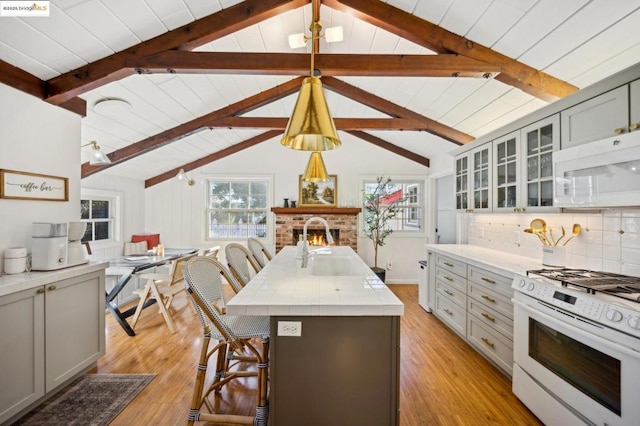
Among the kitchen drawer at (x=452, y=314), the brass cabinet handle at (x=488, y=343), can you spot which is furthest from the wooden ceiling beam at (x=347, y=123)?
the brass cabinet handle at (x=488, y=343)

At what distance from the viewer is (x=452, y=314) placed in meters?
3.15

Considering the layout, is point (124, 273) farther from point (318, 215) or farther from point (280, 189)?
point (318, 215)

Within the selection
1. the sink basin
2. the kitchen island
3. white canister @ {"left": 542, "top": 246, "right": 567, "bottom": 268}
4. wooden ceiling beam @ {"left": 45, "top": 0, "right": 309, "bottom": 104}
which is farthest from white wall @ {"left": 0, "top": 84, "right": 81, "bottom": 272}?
white canister @ {"left": 542, "top": 246, "right": 567, "bottom": 268}

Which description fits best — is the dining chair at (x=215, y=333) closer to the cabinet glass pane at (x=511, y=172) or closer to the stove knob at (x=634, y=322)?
the stove knob at (x=634, y=322)

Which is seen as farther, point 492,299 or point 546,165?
point 492,299

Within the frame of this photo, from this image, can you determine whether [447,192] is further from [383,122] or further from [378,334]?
[378,334]

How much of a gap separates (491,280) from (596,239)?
76cm

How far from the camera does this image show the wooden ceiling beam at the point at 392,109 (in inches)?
146

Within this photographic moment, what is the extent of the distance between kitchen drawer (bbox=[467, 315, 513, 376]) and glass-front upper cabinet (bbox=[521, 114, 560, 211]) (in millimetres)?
1060

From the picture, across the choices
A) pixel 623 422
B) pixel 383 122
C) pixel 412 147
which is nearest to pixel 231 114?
pixel 383 122

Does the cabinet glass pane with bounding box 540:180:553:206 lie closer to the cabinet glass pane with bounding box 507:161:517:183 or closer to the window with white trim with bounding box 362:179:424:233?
the cabinet glass pane with bounding box 507:161:517:183

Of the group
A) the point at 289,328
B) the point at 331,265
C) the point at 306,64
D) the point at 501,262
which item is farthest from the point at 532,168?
the point at 289,328

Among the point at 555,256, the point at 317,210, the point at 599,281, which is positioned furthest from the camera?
the point at 317,210

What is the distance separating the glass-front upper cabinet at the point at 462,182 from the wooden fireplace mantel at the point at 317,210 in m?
1.95
